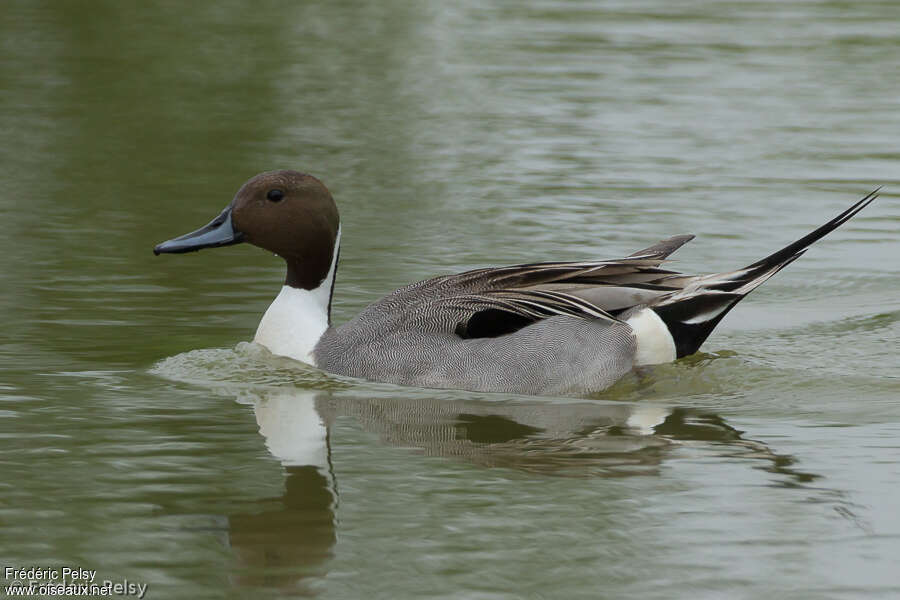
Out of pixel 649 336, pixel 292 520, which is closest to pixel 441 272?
pixel 649 336

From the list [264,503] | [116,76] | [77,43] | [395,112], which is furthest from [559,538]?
[77,43]

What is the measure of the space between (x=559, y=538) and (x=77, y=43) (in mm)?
16274

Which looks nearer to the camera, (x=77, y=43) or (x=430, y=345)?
(x=430, y=345)

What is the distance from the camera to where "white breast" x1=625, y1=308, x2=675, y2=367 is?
7.95 meters

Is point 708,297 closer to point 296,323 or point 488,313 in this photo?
point 488,313

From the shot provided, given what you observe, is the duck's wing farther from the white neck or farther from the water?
the white neck

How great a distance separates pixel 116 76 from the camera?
58.4 feet

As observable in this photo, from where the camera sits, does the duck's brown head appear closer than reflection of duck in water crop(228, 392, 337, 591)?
No

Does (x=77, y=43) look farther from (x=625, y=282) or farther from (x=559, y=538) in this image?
(x=559, y=538)

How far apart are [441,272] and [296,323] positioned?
2041mm

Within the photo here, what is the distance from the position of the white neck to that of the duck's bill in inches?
16.4

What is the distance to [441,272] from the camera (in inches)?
397

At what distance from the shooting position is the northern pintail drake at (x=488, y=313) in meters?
7.73

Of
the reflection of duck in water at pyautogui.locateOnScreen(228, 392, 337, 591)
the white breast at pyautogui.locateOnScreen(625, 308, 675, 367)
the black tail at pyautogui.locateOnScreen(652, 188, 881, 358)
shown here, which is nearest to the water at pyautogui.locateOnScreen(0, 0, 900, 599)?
the reflection of duck in water at pyautogui.locateOnScreen(228, 392, 337, 591)
